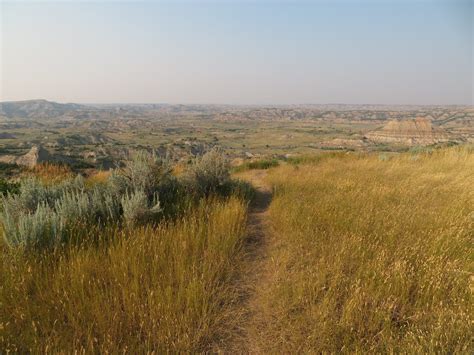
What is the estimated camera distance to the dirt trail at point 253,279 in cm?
216

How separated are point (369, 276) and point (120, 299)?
247 cm

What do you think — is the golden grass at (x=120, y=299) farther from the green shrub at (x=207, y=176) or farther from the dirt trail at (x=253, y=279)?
the green shrub at (x=207, y=176)

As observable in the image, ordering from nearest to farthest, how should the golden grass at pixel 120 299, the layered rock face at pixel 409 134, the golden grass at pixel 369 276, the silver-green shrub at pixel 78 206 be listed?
the golden grass at pixel 120 299 → the golden grass at pixel 369 276 → the silver-green shrub at pixel 78 206 → the layered rock face at pixel 409 134

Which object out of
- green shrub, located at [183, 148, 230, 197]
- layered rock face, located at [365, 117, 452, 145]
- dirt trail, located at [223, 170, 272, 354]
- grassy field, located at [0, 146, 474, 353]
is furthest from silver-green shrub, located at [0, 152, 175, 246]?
layered rock face, located at [365, 117, 452, 145]

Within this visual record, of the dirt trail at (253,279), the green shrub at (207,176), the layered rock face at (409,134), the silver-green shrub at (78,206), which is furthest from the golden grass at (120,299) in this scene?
the layered rock face at (409,134)

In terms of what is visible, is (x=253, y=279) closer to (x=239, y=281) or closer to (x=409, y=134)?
(x=239, y=281)

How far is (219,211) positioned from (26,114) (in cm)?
24370

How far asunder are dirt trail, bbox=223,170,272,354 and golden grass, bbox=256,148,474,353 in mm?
72

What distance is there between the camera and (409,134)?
8812 centimetres

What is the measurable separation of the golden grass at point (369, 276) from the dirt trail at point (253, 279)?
7cm

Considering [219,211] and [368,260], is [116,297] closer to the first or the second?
[219,211]

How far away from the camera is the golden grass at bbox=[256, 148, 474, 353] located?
2096mm

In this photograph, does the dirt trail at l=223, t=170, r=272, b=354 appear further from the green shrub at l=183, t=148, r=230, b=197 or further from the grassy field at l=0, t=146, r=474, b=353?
the green shrub at l=183, t=148, r=230, b=197

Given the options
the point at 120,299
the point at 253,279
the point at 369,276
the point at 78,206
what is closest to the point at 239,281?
the point at 253,279
